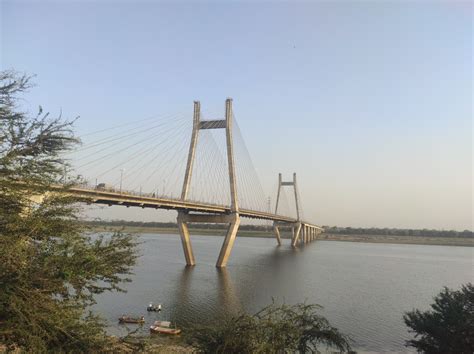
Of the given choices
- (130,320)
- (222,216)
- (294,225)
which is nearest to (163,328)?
(130,320)

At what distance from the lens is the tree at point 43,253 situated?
9.79 metres

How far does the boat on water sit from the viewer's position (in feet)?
72.3

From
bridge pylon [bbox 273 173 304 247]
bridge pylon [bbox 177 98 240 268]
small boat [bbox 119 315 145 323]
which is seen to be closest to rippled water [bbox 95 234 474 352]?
small boat [bbox 119 315 145 323]

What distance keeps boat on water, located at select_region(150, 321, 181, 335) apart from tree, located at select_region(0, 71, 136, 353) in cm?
1004

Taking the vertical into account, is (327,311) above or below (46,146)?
below

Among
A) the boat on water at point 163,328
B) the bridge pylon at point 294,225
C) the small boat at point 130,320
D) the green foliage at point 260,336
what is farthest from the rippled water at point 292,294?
the bridge pylon at point 294,225

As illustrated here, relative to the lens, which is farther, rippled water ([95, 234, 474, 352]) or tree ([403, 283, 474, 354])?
rippled water ([95, 234, 474, 352])

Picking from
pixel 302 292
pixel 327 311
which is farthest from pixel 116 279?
pixel 302 292

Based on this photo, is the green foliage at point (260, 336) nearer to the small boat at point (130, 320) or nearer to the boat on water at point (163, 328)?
the boat on water at point (163, 328)

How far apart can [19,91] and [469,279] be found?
54.7 m

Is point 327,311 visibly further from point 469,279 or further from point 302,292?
point 469,279

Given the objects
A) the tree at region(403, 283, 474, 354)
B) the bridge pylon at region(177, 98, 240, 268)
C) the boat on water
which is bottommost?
the boat on water

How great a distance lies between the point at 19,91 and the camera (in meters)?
12.2

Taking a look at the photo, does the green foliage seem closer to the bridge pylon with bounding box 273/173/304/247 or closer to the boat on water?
the boat on water
